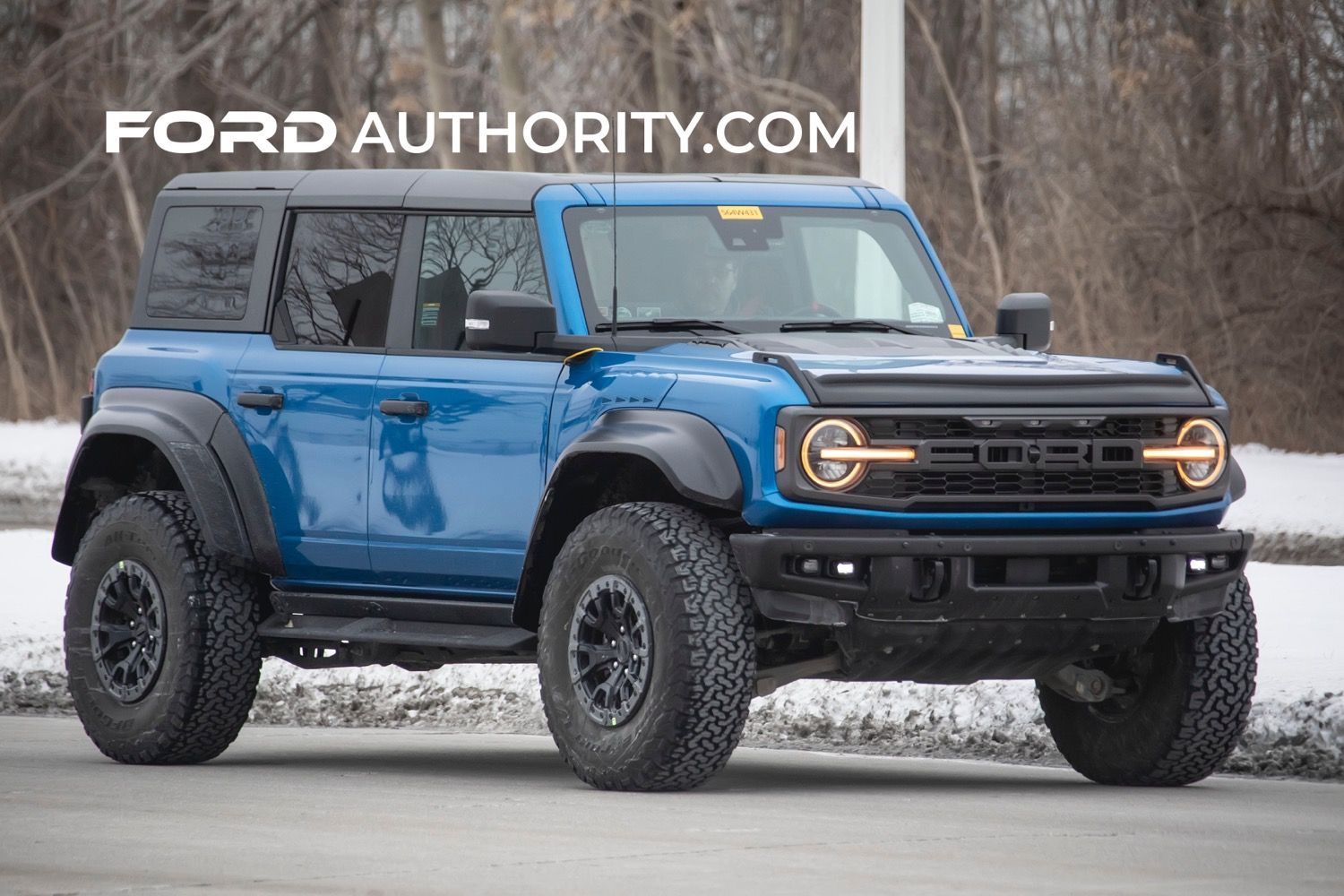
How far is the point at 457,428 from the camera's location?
363 inches

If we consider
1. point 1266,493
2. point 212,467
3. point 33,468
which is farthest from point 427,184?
point 33,468

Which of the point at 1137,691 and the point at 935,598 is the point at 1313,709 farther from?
the point at 935,598

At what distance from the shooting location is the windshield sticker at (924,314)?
971 cm

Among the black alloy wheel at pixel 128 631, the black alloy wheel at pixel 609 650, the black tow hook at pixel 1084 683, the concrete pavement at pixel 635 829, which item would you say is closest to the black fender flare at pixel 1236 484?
the black tow hook at pixel 1084 683

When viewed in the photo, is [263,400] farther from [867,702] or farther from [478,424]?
[867,702]

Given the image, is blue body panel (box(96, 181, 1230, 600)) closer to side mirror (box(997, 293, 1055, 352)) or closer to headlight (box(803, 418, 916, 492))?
headlight (box(803, 418, 916, 492))

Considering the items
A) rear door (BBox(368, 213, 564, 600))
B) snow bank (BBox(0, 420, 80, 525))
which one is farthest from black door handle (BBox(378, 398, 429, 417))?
snow bank (BBox(0, 420, 80, 525))

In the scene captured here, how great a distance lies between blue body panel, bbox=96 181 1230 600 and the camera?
8.28 metres

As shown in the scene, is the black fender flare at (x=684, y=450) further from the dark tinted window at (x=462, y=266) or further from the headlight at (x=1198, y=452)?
the headlight at (x=1198, y=452)

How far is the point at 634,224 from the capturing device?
9500 millimetres

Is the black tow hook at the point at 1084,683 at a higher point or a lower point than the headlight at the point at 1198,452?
lower

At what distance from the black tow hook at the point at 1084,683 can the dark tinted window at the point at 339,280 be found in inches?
106

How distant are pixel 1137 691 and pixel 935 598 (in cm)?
135

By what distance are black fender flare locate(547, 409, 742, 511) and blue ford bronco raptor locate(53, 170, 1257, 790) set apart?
0.5 inches
